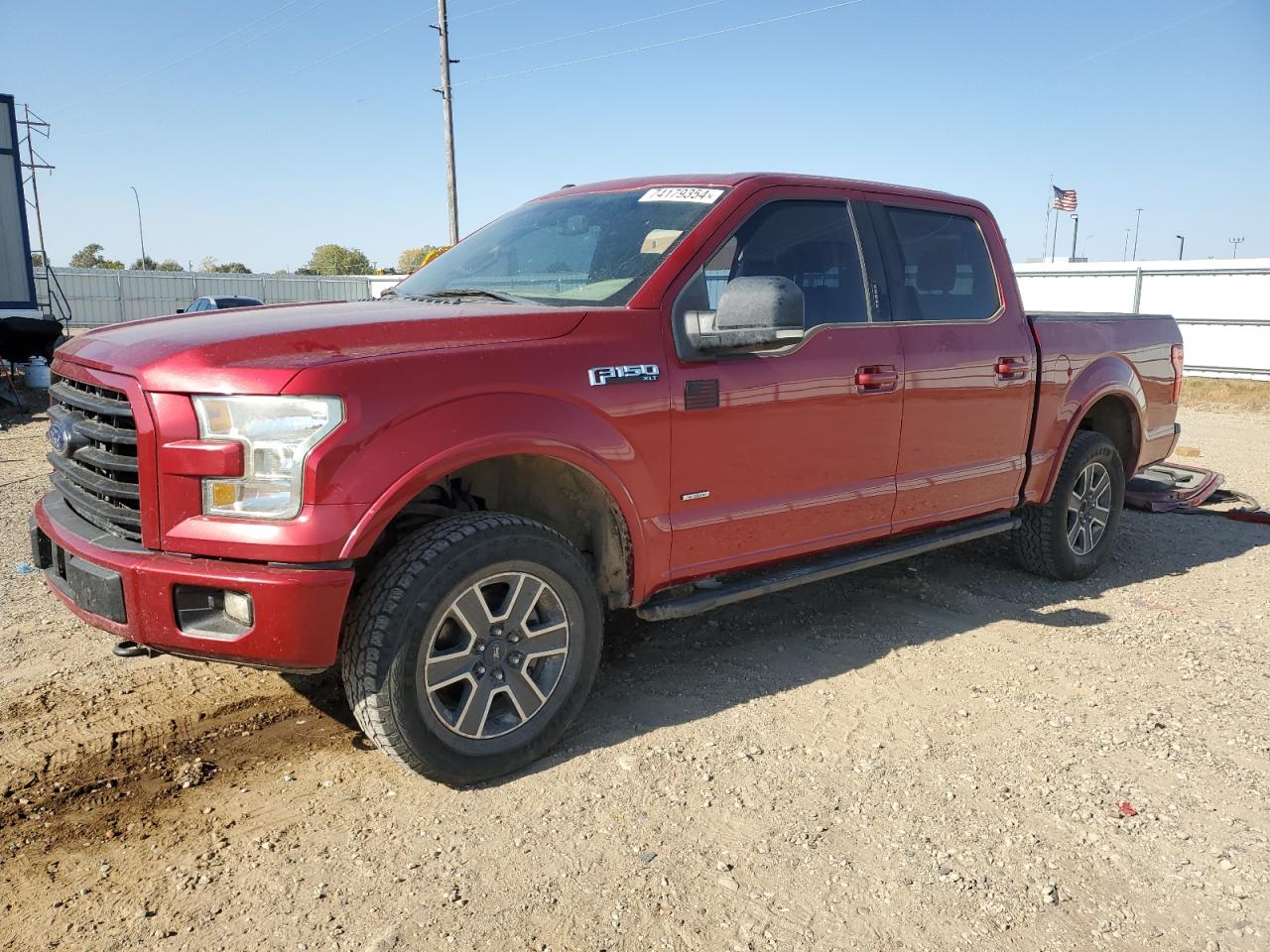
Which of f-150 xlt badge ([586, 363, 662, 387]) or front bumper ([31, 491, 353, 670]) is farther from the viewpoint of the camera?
f-150 xlt badge ([586, 363, 662, 387])

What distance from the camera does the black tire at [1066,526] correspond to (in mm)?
5219

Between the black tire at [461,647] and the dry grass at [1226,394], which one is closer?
the black tire at [461,647]

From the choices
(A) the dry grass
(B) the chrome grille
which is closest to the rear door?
(B) the chrome grille

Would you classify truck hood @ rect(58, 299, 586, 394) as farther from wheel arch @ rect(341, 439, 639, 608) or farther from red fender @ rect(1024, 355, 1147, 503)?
red fender @ rect(1024, 355, 1147, 503)

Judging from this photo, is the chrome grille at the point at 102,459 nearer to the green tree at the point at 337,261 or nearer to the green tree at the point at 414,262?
the green tree at the point at 414,262

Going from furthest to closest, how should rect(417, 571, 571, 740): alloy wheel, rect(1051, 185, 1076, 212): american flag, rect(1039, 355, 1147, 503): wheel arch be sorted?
1. rect(1051, 185, 1076, 212): american flag
2. rect(1039, 355, 1147, 503): wheel arch
3. rect(417, 571, 571, 740): alloy wheel

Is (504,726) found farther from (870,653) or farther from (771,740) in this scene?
(870,653)

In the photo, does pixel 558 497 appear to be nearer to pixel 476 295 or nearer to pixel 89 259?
pixel 476 295

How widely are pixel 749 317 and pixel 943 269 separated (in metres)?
1.77

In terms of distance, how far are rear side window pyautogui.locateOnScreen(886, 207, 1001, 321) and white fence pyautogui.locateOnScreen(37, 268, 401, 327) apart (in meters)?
28.5

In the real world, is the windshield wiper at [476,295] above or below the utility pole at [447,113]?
below

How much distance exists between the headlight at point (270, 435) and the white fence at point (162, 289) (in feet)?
98.3

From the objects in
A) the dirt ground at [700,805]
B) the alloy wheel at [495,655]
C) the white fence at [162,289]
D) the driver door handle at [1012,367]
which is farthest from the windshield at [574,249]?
the white fence at [162,289]

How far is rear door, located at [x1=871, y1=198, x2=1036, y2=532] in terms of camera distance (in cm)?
423
